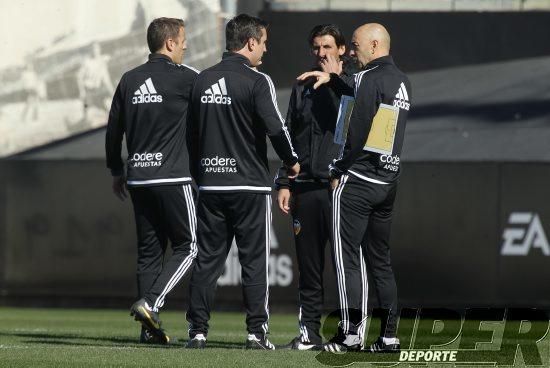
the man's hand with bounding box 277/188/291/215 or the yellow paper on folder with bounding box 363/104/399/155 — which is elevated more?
the yellow paper on folder with bounding box 363/104/399/155

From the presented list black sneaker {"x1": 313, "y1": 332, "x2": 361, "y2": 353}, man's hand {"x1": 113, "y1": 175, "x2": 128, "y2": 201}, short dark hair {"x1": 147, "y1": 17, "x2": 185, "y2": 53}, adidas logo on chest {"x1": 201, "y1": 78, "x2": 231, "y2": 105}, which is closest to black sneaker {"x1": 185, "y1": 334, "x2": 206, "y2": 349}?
black sneaker {"x1": 313, "y1": 332, "x2": 361, "y2": 353}

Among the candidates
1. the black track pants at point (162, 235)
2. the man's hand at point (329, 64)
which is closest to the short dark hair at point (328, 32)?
the man's hand at point (329, 64)

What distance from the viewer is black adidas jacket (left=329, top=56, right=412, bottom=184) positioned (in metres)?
7.96

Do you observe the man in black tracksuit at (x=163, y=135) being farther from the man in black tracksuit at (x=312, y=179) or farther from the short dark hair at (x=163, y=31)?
the man in black tracksuit at (x=312, y=179)

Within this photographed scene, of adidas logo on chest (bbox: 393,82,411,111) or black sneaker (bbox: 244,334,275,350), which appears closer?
adidas logo on chest (bbox: 393,82,411,111)

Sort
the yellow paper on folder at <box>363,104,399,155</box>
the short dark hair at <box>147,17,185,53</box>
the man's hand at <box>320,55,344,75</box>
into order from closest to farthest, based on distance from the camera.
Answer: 1. the yellow paper on folder at <box>363,104,399,155</box>
2. the man's hand at <box>320,55,344,75</box>
3. the short dark hair at <box>147,17,185,53</box>

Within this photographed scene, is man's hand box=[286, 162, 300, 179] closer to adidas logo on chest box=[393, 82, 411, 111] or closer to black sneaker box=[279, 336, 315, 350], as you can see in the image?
adidas logo on chest box=[393, 82, 411, 111]

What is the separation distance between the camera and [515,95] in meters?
16.0

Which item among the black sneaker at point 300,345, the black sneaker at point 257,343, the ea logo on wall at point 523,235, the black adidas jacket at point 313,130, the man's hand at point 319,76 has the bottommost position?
the ea logo on wall at point 523,235

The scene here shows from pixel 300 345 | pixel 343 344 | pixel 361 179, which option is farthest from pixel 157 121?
pixel 343 344

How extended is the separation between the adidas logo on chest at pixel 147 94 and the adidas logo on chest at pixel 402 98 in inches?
67.3

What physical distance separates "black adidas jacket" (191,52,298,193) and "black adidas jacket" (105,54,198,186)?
1.72ft

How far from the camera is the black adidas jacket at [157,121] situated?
8953mm

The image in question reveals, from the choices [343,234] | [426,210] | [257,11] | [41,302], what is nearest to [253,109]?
[343,234]
